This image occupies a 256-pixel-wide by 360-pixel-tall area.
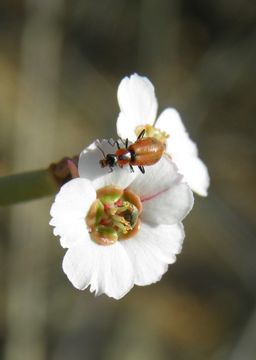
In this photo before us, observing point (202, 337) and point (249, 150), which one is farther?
point (249, 150)

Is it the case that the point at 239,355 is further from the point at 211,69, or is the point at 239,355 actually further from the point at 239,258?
the point at 211,69

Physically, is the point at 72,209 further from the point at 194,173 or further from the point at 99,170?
the point at 194,173

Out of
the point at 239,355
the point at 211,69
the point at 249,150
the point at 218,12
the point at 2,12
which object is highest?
the point at 2,12

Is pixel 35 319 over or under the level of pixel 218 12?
under

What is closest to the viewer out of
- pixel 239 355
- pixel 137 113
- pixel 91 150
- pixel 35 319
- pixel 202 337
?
pixel 91 150

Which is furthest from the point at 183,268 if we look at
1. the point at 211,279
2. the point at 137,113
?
the point at 137,113

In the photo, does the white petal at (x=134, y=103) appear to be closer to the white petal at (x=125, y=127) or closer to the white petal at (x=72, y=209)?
the white petal at (x=125, y=127)

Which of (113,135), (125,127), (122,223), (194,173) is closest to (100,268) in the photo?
(122,223)

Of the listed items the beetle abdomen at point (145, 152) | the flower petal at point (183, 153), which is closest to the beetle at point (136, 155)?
the beetle abdomen at point (145, 152)
